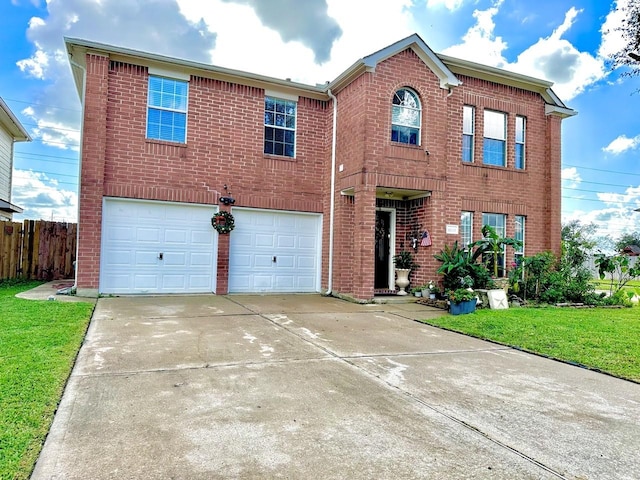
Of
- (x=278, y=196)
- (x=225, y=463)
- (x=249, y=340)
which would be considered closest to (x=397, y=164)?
(x=278, y=196)

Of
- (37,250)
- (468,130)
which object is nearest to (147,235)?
(37,250)

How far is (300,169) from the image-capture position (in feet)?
38.2

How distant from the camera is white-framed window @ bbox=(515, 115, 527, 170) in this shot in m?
12.5

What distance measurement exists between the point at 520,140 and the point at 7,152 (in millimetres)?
19777

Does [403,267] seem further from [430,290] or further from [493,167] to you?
[493,167]

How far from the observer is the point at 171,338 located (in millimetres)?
5629

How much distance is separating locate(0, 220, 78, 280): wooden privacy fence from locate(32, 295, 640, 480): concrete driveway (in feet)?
28.3

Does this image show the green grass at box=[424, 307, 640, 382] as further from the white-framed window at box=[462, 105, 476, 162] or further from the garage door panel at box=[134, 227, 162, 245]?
the garage door panel at box=[134, 227, 162, 245]

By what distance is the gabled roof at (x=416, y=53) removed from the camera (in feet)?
32.9

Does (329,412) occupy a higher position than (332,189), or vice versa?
(332,189)

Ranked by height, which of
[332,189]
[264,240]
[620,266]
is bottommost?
[620,266]

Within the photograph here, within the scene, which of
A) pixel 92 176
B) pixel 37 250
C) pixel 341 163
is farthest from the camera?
pixel 37 250

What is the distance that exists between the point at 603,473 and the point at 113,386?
12.0 feet

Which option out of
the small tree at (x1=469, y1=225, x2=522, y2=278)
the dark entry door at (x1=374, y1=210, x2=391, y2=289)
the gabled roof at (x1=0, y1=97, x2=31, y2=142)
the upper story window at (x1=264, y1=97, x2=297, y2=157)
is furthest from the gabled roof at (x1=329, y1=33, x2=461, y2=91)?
the gabled roof at (x1=0, y1=97, x2=31, y2=142)
